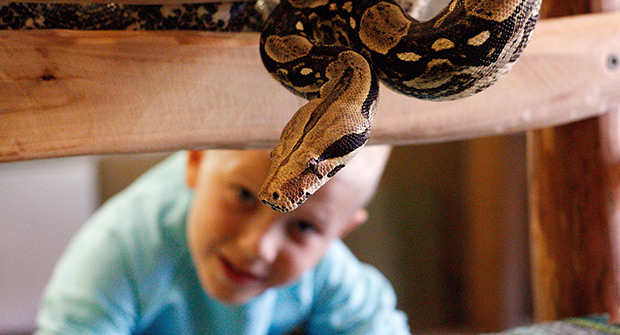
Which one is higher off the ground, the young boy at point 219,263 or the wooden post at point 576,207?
the wooden post at point 576,207

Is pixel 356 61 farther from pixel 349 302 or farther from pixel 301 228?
pixel 349 302

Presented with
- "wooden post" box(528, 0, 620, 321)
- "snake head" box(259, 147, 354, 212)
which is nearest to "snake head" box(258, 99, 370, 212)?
"snake head" box(259, 147, 354, 212)

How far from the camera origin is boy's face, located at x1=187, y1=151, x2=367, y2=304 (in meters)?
1.02

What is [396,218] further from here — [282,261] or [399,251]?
[282,261]

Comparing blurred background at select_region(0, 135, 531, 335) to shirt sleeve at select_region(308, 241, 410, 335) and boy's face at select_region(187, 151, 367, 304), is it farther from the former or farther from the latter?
boy's face at select_region(187, 151, 367, 304)

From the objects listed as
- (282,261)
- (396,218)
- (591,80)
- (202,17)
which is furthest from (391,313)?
(396,218)

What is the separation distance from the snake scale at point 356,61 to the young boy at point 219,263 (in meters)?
0.44

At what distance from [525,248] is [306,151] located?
2054 millimetres

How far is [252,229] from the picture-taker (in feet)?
3.38

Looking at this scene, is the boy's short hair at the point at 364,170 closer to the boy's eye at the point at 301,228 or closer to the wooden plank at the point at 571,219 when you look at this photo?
the boy's eye at the point at 301,228

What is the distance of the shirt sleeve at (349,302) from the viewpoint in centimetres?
140

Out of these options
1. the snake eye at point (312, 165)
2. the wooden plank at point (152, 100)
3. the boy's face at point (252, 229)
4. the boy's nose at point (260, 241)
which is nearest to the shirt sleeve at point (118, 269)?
the boy's face at point (252, 229)

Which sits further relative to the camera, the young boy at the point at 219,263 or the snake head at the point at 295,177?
the young boy at the point at 219,263

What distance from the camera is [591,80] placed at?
0.92 meters
